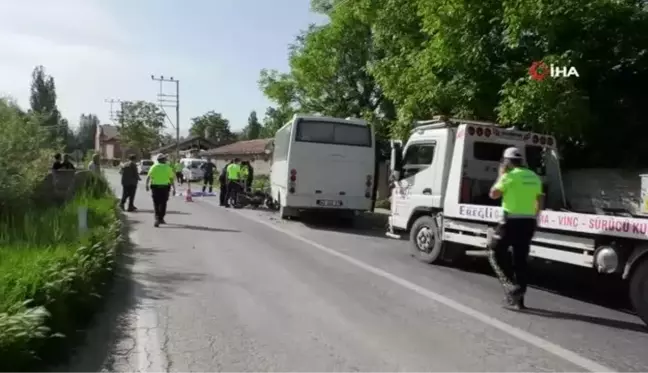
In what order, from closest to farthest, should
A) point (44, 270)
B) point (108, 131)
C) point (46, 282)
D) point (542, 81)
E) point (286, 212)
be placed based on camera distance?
point (46, 282), point (44, 270), point (542, 81), point (286, 212), point (108, 131)

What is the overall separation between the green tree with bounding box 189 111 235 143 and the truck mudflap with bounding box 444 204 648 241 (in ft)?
342

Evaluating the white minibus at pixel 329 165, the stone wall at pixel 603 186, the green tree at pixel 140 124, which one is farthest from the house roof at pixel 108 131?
the stone wall at pixel 603 186

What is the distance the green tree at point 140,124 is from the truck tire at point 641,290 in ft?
279

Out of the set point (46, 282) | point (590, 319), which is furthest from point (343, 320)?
point (46, 282)

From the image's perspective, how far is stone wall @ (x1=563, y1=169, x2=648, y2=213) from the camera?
1402 cm

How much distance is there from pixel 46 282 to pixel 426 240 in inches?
256

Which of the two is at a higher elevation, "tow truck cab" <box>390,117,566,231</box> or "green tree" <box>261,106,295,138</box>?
"green tree" <box>261,106,295,138</box>

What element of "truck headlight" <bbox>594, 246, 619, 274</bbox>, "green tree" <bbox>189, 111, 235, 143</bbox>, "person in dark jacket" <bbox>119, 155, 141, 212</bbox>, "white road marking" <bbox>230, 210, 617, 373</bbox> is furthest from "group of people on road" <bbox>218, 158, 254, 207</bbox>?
"green tree" <bbox>189, 111, 235, 143</bbox>

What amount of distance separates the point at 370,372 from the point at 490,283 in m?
4.46

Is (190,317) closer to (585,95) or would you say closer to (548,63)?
(548,63)

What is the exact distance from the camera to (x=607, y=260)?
23.4 ft

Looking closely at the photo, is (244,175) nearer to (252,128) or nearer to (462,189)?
(462,189)

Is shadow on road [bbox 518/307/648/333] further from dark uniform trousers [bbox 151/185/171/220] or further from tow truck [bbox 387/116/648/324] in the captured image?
dark uniform trousers [bbox 151/185/171/220]

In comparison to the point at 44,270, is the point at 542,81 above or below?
above
